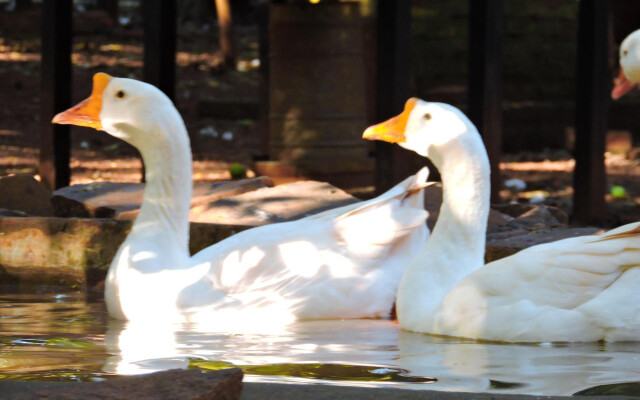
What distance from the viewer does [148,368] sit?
369 cm

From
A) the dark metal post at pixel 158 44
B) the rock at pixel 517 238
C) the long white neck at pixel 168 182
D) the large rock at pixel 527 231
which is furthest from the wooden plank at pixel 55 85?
the rock at pixel 517 238

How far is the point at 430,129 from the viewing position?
16.0 ft

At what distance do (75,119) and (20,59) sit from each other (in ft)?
46.1

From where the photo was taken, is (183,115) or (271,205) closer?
(271,205)

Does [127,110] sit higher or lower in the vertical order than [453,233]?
higher

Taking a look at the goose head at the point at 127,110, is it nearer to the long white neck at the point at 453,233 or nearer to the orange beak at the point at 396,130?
the orange beak at the point at 396,130

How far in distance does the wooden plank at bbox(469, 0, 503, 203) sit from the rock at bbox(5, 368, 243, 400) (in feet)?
17.5

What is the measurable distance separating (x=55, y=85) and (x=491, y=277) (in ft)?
15.9

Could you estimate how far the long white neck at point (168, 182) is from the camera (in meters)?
5.42

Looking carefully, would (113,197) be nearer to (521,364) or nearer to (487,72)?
(487,72)

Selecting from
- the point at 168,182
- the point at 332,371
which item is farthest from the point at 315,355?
the point at 168,182

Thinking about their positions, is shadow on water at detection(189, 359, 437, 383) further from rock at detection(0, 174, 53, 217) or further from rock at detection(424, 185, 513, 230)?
rock at detection(0, 174, 53, 217)

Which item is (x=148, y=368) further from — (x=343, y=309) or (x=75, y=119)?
(x=75, y=119)

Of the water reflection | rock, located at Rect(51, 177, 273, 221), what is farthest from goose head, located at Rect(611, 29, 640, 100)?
the water reflection
